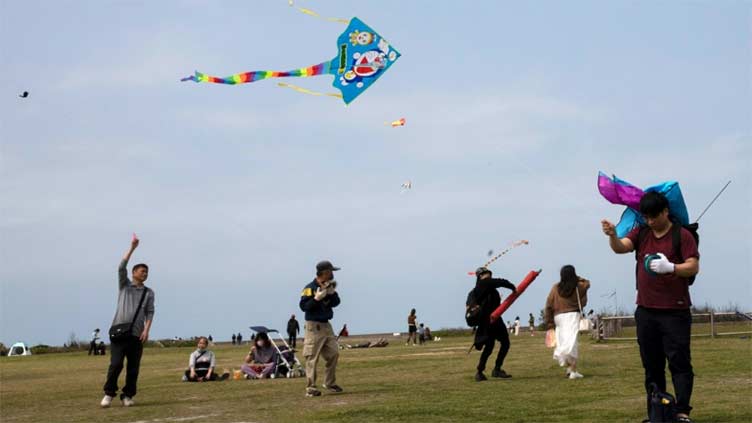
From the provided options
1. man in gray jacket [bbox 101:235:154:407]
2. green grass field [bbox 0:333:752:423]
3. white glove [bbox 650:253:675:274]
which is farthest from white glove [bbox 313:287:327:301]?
white glove [bbox 650:253:675:274]

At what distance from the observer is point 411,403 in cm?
1160

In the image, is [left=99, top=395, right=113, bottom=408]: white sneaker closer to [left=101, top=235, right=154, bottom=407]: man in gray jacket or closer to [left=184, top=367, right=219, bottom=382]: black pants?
[left=101, top=235, right=154, bottom=407]: man in gray jacket

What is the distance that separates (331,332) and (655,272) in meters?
7.06

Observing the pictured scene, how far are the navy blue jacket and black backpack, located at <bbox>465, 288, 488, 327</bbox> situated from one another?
9.48 feet

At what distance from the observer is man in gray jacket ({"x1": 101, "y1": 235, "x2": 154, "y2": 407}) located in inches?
522

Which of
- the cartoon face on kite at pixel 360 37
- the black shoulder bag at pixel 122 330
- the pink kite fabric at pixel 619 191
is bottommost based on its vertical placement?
the black shoulder bag at pixel 122 330

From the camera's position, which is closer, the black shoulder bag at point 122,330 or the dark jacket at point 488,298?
the black shoulder bag at point 122,330

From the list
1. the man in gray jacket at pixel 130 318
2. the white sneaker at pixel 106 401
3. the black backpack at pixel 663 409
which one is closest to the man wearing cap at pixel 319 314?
the man in gray jacket at pixel 130 318

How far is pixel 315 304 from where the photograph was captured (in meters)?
13.8

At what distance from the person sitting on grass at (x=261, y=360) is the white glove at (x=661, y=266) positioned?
13.4 metres

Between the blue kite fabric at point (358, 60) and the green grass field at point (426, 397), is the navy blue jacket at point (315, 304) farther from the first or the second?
the blue kite fabric at point (358, 60)

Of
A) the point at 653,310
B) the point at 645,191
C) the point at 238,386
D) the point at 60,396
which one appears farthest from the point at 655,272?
the point at 60,396

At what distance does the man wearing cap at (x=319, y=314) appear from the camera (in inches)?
545

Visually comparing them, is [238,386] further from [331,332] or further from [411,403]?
[411,403]
